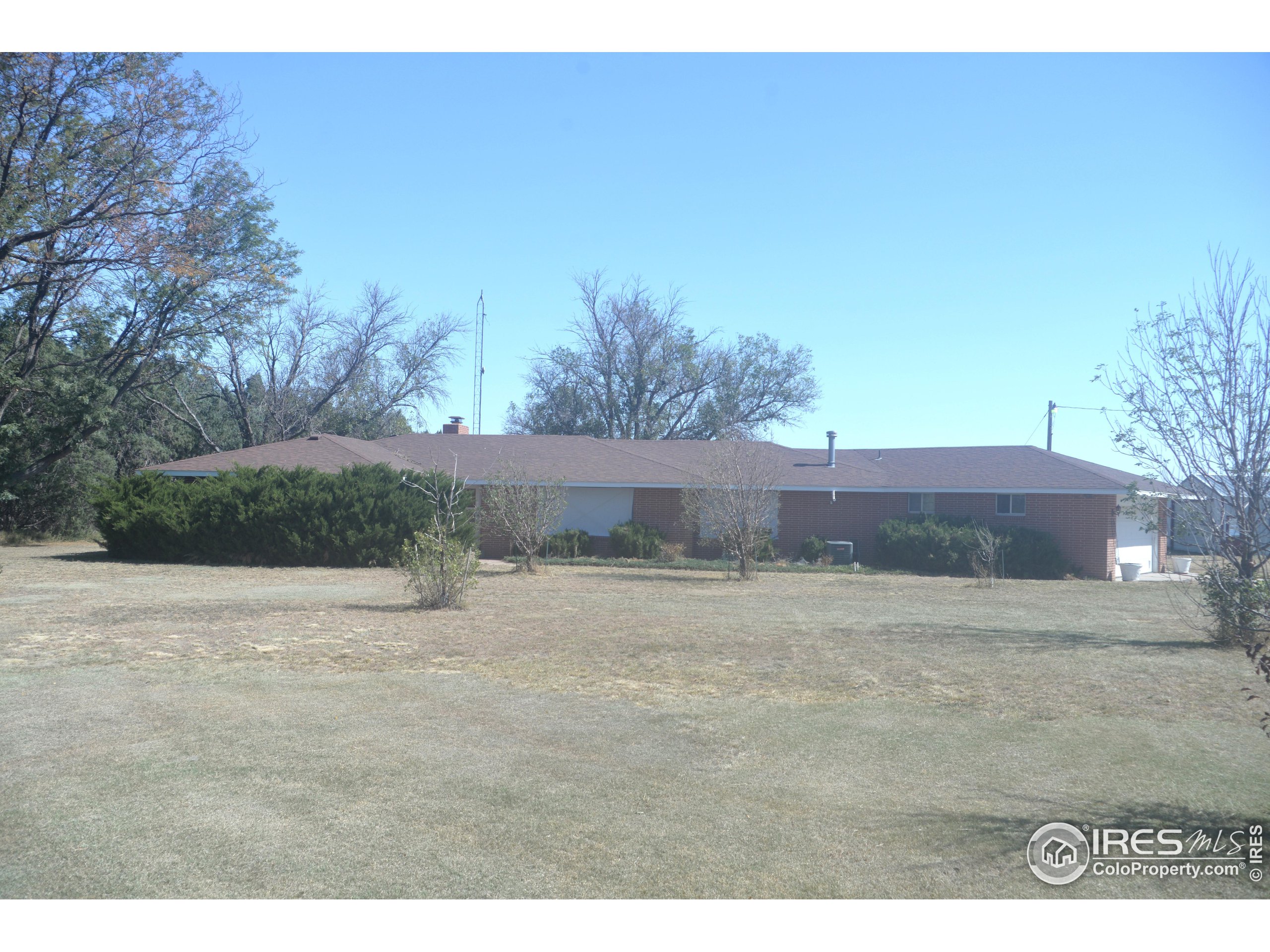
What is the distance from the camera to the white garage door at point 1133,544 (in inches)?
1025

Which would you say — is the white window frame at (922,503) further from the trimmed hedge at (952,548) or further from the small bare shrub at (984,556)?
the small bare shrub at (984,556)

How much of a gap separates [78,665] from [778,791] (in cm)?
770

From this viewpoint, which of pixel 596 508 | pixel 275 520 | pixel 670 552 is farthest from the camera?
pixel 596 508

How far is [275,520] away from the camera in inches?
948

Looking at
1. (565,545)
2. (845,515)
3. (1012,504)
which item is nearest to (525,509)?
(565,545)

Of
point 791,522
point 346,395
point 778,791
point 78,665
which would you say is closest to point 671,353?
point 346,395

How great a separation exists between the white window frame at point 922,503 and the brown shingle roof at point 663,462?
1.41 ft

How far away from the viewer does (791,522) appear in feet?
95.1

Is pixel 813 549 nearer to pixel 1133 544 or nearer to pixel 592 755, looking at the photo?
pixel 1133 544

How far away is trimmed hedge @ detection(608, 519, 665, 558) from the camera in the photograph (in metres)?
28.2

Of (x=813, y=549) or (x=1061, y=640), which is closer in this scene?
(x=1061, y=640)

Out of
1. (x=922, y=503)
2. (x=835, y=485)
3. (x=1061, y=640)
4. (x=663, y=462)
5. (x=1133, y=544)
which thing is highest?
(x=663, y=462)

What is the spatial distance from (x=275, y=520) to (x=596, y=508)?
1006cm

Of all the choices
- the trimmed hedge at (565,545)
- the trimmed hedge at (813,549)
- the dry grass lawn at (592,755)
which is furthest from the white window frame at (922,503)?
the dry grass lawn at (592,755)
